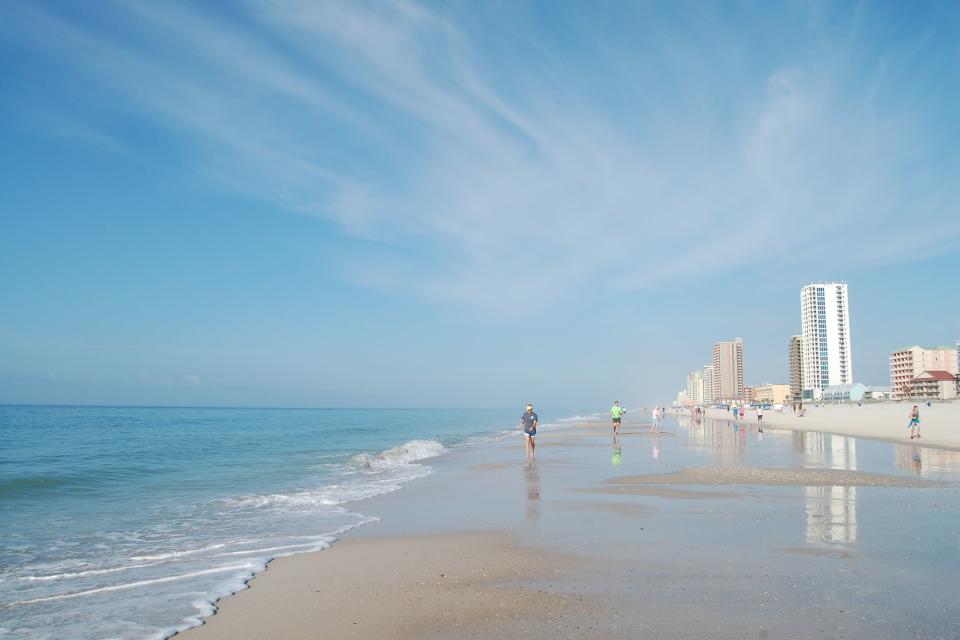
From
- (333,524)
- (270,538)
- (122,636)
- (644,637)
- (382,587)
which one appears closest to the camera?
(644,637)

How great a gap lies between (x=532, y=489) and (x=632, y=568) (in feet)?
23.7

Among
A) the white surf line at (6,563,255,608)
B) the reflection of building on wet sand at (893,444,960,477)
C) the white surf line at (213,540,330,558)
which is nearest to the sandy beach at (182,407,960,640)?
the white surf line at (213,540,330,558)

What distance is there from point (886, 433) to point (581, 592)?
3576 cm

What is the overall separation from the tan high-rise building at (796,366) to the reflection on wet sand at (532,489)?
18779cm

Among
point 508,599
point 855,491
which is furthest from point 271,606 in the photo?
point 855,491

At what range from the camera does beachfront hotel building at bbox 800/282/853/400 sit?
6658 inches

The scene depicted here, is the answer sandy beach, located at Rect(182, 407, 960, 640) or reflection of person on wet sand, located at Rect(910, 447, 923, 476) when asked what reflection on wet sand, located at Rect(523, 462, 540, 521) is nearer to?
sandy beach, located at Rect(182, 407, 960, 640)

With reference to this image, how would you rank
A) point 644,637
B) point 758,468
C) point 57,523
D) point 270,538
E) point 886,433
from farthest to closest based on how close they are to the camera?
1. point 886,433
2. point 758,468
3. point 57,523
4. point 270,538
5. point 644,637

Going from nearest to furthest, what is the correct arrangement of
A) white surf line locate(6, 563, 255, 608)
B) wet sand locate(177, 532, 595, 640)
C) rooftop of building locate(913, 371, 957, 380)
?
wet sand locate(177, 532, 595, 640) < white surf line locate(6, 563, 255, 608) < rooftop of building locate(913, 371, 957, 380)

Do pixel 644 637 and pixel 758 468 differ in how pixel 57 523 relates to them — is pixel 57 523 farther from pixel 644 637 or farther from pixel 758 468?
pixel 758 468

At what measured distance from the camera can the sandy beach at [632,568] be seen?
5102mm

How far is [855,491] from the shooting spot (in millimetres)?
12172

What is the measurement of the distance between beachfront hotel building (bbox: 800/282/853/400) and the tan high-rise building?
30.4 ft

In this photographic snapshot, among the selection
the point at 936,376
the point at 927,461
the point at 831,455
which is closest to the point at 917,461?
the point at 927,461
